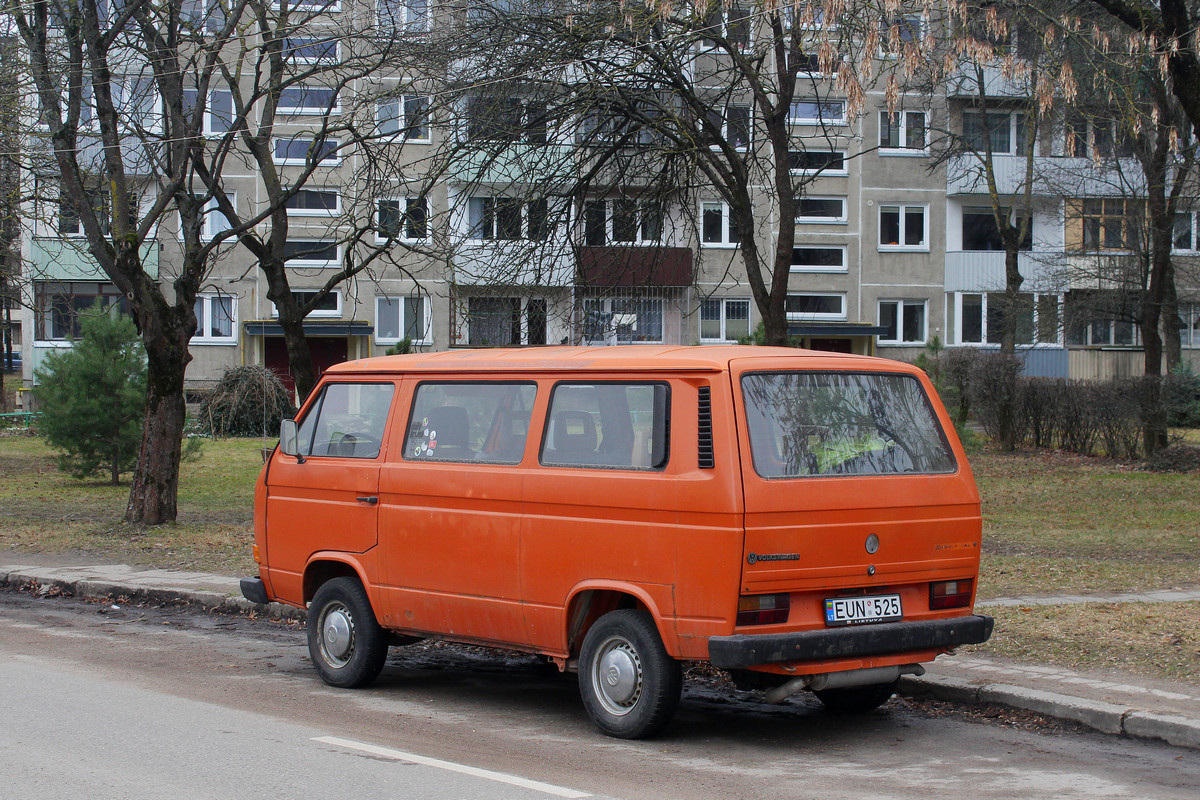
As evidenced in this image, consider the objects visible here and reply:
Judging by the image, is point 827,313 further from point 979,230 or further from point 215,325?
point 215,325

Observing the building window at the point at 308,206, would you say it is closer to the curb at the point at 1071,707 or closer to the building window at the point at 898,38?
the building window at the point at 898,38

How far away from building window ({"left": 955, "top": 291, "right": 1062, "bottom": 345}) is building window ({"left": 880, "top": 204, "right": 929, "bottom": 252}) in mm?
2652

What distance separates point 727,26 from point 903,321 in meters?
34.3

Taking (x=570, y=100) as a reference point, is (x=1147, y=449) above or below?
below

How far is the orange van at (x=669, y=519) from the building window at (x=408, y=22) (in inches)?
367

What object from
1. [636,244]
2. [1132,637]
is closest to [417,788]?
[1132,637]

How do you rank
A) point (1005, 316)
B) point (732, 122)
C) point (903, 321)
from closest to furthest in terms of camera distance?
1. point (732, 122)
2. point (1005, 316)
3. point (903, 321)

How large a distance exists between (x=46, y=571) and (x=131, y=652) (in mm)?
4308

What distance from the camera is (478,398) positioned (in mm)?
7328

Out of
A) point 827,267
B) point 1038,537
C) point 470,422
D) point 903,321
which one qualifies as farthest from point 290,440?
point 903,321

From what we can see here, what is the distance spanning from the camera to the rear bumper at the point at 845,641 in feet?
19.1

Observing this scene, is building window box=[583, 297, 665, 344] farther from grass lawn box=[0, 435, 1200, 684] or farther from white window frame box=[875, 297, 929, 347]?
white window frame box=[875, 297, 929, 347]

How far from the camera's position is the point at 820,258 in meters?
46.5

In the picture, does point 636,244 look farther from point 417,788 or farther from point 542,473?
point 417,788
